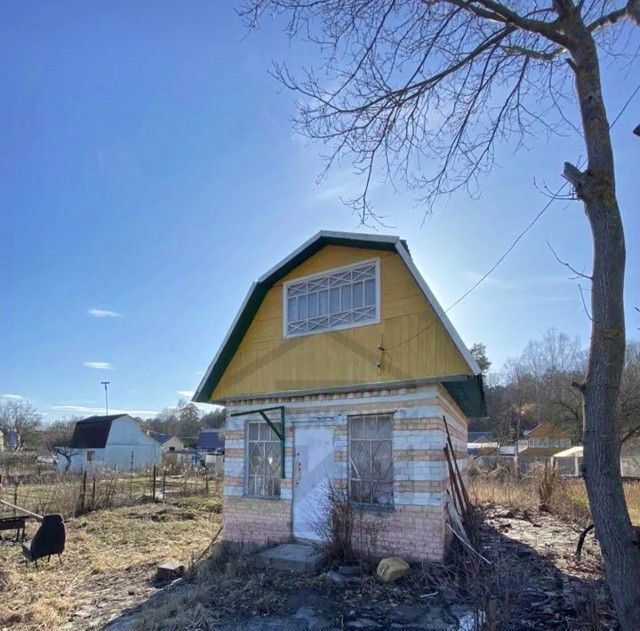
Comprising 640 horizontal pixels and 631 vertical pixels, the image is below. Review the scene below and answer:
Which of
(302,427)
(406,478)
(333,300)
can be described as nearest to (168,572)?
(302,427)

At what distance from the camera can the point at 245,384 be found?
10719 mm

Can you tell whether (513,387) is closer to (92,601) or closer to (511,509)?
(511,509)

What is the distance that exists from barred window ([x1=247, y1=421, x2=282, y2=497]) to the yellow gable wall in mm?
805

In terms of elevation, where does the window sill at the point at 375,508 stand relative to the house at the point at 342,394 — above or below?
below

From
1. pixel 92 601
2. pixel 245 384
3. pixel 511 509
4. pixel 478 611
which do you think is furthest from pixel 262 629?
pixel 511 509

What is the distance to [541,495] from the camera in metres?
14.9

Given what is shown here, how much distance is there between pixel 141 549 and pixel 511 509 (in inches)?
368

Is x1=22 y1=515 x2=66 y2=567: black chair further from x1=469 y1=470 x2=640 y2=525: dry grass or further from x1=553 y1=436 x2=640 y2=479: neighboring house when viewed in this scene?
x1=553 y1=436 x2=640 y2=479: neighboring house

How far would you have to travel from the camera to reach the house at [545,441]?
123 feet

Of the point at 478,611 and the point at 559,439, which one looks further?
the point at 559,439

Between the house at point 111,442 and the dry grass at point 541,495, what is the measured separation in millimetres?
30079

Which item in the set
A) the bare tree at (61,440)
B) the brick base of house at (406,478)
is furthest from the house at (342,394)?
the bare tree at (61,440)

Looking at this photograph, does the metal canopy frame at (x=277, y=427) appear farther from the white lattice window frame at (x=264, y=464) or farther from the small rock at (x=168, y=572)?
the small rock at (x=168, y=572)

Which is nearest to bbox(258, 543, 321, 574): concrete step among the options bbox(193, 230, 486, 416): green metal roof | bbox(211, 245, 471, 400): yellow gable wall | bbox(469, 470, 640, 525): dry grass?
bbox(211, 245, 471, 400): yellow gable wall
